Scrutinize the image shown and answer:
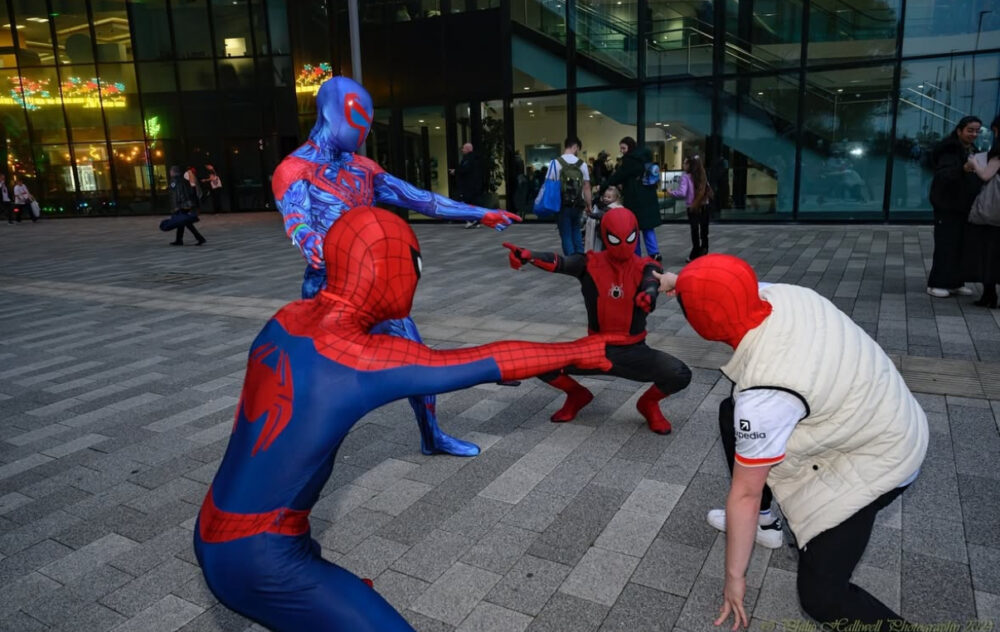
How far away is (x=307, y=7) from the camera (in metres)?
22.6

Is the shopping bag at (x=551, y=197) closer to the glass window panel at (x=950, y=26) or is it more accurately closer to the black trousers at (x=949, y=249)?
the black trousers at (x=949, y=249)

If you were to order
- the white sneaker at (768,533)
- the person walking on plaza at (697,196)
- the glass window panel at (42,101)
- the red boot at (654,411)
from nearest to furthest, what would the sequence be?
the white sneaker at (768,533)
the red boot at (654,411)
the person walking on plaza at (697,196)
the glass window panel at (42,101)

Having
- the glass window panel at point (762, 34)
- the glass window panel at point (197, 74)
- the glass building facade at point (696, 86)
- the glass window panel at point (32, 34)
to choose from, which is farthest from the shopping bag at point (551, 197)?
the glass window panel at point (32, 34)

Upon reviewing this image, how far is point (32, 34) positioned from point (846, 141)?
27358 mm

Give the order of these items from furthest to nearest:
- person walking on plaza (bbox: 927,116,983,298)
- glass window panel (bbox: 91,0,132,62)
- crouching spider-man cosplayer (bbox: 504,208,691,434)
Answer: glass window panel (bbox: 91,0,132,62) → person walking on plaza (bbox: 927,116,983,298) → crouching spider-man cosplayer (bbox: 504,208,691,434)

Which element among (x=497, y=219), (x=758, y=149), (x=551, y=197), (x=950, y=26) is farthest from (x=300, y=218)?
(x=950, y=26)

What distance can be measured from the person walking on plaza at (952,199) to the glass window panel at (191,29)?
2426 centimetres

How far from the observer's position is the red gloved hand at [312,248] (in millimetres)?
3215

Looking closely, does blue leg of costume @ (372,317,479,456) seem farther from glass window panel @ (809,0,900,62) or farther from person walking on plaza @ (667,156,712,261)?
glass window panel @ (809,0,900,62)

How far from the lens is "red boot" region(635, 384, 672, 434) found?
4152mm

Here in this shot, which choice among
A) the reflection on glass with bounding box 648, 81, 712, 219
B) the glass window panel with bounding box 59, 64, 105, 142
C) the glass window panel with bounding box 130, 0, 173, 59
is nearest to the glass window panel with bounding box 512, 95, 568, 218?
the reflection on glass with bounding box 648, 81, 712, 219

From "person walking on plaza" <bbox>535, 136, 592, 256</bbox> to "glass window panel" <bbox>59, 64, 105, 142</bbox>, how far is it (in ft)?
73.1

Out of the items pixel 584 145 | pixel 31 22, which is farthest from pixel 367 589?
pixel 31 22

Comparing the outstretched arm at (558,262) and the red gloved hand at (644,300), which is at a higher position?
the outstretched arm at (558,262)
